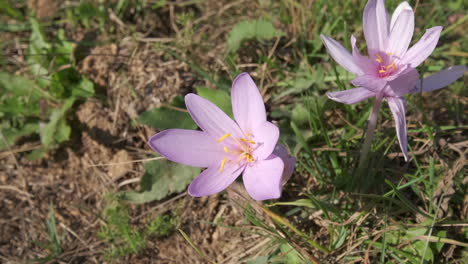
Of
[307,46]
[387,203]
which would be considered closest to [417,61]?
[387,203]

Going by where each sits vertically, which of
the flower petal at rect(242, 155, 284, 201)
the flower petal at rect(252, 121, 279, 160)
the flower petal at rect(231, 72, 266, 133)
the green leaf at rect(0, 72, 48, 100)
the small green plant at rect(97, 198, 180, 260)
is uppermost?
the flower petal at rect(231, 72, 266, 133)

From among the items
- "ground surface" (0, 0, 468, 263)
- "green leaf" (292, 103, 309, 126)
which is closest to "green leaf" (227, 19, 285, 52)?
"ground surface" (0, 0, 468, 263)

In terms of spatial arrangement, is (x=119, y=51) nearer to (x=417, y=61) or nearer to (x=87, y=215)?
(x=87, y=215)

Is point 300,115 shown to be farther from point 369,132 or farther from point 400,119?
point 400,119

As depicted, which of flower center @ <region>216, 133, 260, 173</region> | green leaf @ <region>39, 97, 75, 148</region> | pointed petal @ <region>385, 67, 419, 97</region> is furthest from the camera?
green leaf @ <region>39, 97, 75, 148</region>

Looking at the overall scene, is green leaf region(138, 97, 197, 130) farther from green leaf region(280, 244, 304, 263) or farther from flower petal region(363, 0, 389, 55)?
flower petal region(363, 0, 389, 55)

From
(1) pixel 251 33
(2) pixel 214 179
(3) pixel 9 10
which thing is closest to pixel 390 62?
(2) pixel 214 179
